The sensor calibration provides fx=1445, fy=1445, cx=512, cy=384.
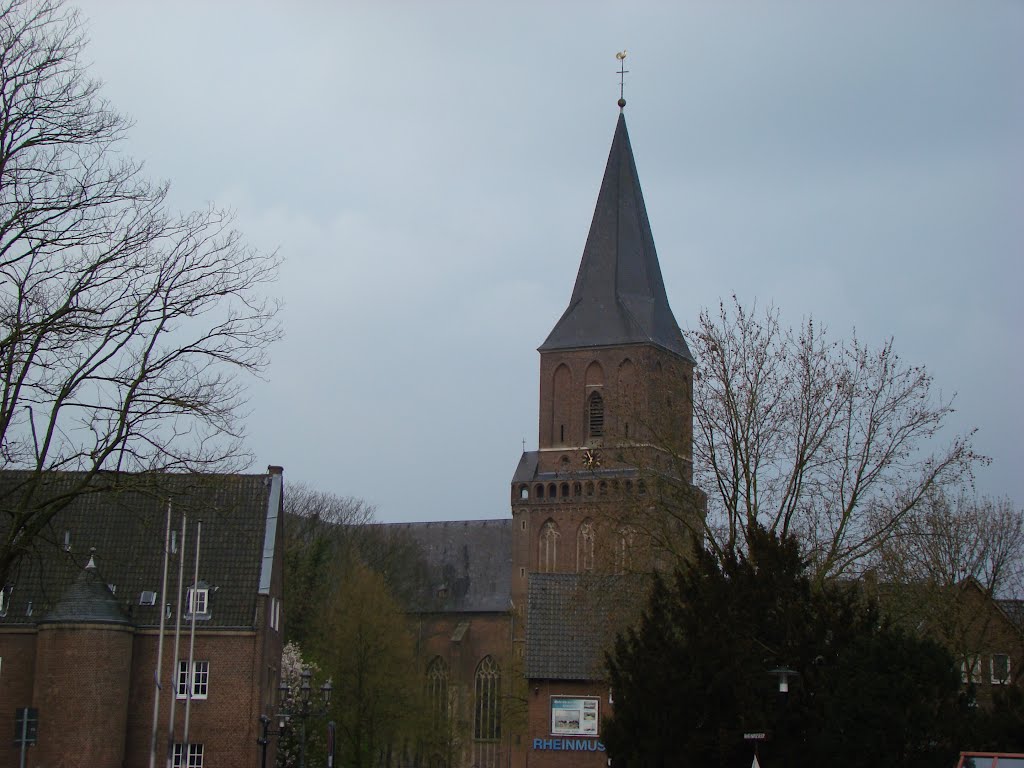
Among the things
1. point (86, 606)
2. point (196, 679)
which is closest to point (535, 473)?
point (196, 679)

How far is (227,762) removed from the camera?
1651 inches

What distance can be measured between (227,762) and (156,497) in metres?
24.6

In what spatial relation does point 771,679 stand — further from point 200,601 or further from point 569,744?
point 200,601

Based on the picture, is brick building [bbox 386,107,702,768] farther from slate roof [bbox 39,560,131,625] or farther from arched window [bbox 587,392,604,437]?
slate roof [bbox 39,560,131,625]

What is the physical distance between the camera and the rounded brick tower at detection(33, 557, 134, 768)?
40750mm

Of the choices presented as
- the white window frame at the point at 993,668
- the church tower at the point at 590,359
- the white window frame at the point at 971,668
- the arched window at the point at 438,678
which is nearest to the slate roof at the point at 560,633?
the white window frame at the point at 971,668

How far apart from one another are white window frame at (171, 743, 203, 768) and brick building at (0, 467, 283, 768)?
0.04 meters

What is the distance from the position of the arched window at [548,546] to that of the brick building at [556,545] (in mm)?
74

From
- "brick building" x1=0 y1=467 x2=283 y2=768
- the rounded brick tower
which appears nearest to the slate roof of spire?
"brick building" x1=0 y1=467 x2=283 y2=768

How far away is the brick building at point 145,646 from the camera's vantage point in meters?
41.2

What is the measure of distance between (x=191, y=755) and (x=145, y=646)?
3.52 metres

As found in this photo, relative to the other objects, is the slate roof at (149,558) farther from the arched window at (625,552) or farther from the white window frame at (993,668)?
the white window frame at (993,668)

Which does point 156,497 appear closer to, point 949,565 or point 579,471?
point 949,565

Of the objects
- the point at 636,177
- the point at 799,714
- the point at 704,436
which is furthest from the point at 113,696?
the point at 636,177
